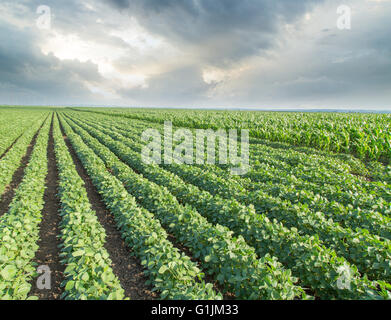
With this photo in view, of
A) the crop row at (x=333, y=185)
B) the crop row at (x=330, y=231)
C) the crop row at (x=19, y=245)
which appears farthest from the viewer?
the crop row at (x=333, y=185)

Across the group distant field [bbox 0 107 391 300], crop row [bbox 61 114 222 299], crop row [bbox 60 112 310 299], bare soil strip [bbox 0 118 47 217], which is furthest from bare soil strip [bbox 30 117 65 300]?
crop row [bbox 60 112 310 299]

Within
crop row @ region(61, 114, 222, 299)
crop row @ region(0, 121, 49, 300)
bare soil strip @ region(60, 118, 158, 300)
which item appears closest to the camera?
crop row @ region(61, 114, 222, 299)

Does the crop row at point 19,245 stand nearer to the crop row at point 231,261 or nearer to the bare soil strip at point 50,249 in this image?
the bare soil strip at point 50,249

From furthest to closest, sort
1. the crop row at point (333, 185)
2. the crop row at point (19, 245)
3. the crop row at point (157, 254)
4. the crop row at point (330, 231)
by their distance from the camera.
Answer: the crop row at point (333, 185) < the crop row at point (330, 231) < the crop row at point (19, 245) < the crop row at point (157, 254)

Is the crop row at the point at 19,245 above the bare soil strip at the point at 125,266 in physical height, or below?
above

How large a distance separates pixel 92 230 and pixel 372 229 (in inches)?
231

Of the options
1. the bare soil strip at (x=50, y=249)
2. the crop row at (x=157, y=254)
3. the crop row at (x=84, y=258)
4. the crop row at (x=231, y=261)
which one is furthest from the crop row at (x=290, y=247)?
the bare soil strip at (x=50, y=249)

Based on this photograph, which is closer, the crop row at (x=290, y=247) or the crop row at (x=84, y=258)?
the crop row at (x=84, y=258)

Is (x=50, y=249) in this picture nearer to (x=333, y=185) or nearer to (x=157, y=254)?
(x=157, y=254)

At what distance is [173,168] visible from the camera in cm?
939

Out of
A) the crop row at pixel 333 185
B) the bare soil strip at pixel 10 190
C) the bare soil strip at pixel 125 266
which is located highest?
the crop row at pixel 333 185

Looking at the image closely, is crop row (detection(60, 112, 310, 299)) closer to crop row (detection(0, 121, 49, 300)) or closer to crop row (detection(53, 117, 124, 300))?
crop row (detection(53, 117, 124, 300))

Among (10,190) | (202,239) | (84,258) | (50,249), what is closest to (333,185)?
(202,239)
